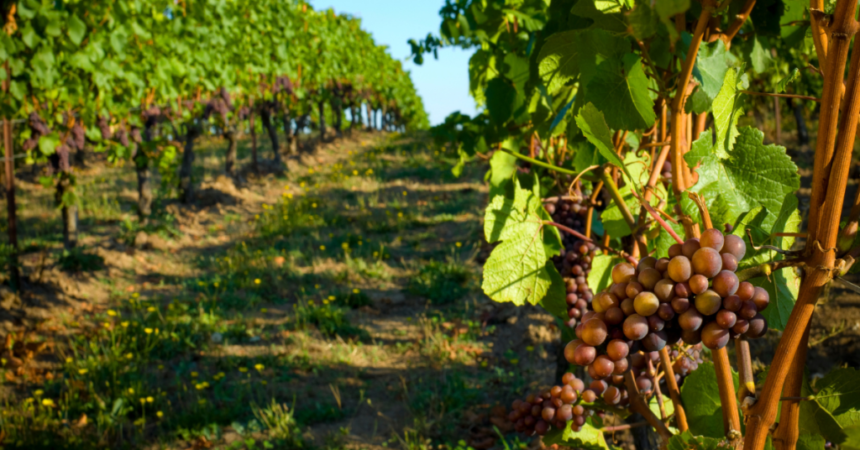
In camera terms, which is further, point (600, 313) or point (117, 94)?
point (117, 94)

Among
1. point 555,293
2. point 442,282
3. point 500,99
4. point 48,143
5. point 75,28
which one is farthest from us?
point 442,282

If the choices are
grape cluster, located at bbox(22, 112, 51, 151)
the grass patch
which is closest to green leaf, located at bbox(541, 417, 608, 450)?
the grass patch

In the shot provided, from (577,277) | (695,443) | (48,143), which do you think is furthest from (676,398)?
(48,143)

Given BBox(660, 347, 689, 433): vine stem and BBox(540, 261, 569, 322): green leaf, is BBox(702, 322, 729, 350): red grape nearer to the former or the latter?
BBox(660, 347, 689, 433): vine stem

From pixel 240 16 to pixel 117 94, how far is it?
12.0 feet

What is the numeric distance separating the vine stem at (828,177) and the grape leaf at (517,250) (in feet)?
1.78

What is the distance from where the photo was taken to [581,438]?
110cm

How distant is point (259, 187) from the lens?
433 inches

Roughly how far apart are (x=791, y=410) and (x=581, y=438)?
52 centimetres

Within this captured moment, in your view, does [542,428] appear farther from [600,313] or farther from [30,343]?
[30,343]

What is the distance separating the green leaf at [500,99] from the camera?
181 cm

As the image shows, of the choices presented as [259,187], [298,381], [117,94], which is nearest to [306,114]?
[259,187]

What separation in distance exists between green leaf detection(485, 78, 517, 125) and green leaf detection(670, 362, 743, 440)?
3.64 ft

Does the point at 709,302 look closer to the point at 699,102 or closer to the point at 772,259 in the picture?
the point at 772,259
